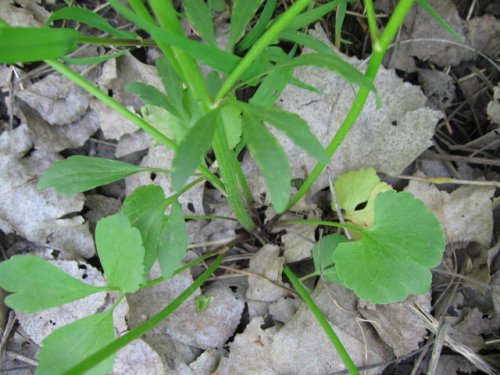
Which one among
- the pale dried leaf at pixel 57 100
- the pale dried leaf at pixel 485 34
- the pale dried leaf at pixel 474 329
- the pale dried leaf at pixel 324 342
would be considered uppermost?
the pale dried leaf at pixel 485 34

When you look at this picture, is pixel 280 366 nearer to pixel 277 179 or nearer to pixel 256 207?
pixel 256 207

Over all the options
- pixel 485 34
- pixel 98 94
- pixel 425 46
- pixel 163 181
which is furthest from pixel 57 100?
pixel 485 34

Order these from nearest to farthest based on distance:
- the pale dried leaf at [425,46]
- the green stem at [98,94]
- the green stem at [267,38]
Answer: the green stem at [267,38], the green stem at [98,94], the pale dried leaf at [425,46]

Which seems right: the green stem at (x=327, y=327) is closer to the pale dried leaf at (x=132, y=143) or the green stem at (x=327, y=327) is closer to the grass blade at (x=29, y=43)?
the pale dried leaf at (x=132, y=143)

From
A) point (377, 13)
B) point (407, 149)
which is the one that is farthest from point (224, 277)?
point (377, 13)

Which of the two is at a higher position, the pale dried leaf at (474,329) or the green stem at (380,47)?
the green stem at (380,47)

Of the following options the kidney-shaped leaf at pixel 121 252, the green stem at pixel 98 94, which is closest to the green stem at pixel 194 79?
the green stem at pixel 98 94
